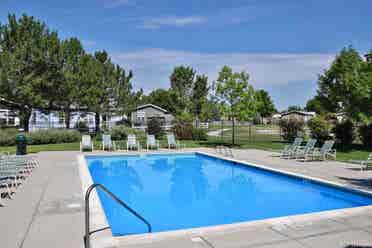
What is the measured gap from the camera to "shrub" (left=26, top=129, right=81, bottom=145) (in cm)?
2242

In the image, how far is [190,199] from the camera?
935cm

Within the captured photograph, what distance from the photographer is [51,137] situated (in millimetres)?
23297

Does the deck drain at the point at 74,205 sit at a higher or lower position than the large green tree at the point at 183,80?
lower

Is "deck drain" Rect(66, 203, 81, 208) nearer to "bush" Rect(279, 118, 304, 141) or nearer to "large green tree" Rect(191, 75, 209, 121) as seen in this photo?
"bush" Rect(279, 118, 304, 141)

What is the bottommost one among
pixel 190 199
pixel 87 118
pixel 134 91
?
pixel 190 199

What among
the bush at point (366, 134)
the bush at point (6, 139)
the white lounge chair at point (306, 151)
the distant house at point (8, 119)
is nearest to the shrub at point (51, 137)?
the bush at point (6, 139)

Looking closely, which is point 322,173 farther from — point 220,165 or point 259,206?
point 220,165

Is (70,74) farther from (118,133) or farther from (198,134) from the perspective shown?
(198,134)

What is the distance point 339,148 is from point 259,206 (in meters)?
13.7

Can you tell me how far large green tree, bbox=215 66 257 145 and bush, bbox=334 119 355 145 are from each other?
6.05m

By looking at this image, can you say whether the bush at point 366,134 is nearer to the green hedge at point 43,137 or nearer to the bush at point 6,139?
the green hedge at point 43,137

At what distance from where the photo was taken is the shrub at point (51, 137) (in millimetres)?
22422

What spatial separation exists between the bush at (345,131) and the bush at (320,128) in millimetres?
635

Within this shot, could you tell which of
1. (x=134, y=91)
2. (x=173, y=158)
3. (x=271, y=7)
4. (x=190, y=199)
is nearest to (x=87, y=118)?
(x=134, y=91)
